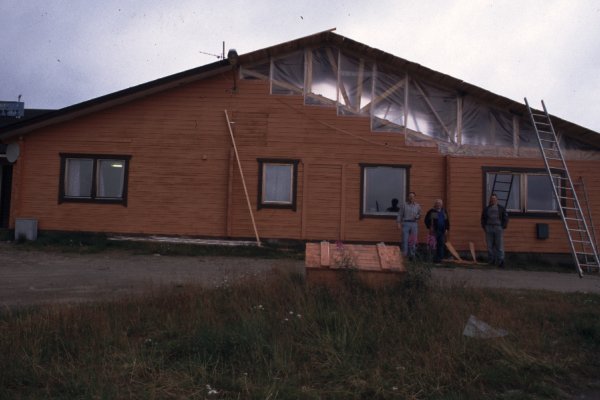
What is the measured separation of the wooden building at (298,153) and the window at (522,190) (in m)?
0.04

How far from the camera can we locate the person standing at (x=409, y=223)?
39.7ft

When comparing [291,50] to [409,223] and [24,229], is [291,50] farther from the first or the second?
[24,229]

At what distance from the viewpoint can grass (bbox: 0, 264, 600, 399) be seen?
420cm

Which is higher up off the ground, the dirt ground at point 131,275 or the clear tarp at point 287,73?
the clear tarp at point 287,73

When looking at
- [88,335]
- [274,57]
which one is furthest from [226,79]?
[88,335]

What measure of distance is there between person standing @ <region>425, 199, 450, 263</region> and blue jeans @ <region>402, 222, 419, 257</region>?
0.51 m

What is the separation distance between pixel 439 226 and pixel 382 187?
198 cm

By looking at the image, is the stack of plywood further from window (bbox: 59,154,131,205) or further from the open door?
the open door

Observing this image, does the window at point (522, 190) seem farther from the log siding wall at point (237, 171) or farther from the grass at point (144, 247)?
the grass at point (144, 247)

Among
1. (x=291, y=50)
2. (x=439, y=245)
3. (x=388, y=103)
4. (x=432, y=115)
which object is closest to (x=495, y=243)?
(x=439, y=245)

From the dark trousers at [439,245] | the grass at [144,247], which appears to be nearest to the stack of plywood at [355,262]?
the grass at [144,247]

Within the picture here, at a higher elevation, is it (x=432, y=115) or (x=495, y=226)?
(x=432, y=115)

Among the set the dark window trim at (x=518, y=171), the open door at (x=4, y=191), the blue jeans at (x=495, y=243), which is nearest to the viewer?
the blue jeans at (x=495, y=243)

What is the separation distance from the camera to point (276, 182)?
13.4m
